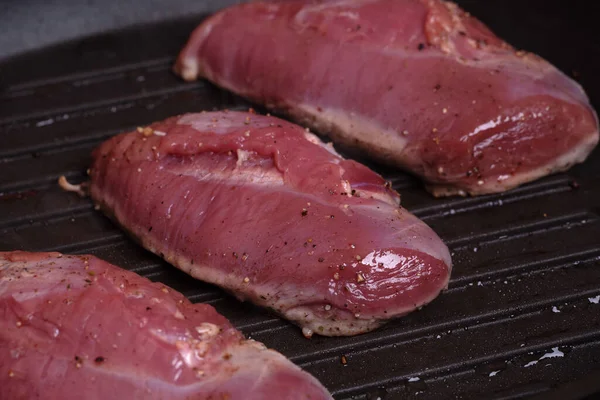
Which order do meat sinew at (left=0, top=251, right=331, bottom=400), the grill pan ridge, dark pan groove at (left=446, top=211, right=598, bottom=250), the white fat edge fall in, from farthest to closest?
the white fat edge < dark pan groove at (left=446, top=211, right=598, bottom=250) < the grill pan ridge < meat sinew at (left=0, top=251, right=331, bottom=400)

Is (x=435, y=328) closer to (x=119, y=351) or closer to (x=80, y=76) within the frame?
(x=119, y=351)

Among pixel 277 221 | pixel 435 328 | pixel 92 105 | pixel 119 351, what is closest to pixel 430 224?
pixel 435 328

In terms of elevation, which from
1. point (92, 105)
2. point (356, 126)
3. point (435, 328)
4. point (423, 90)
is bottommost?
point (435, 328)

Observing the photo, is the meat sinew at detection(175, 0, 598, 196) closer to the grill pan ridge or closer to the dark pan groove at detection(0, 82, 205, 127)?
the grill pan ridge

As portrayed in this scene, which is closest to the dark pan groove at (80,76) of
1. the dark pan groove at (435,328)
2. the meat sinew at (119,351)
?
the meat sinew at (119,351)

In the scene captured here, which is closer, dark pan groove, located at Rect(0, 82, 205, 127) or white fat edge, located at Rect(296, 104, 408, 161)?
white fat edge, located at Rect(296, 104, 408, 161)

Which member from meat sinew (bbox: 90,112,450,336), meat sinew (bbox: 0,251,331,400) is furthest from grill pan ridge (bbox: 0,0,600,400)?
meat sinew (bbox: 0,251,331,400)

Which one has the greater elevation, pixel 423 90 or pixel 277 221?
pixel 423 90
